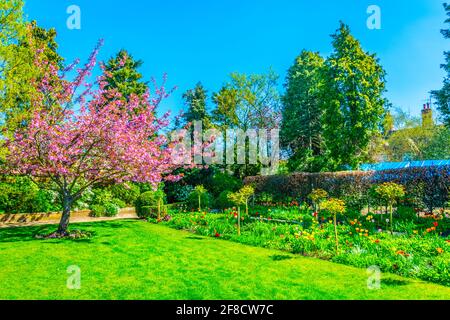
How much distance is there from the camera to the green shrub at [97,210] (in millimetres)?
17125

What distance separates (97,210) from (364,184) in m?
14.0

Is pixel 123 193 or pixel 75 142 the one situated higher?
pixel 75 142

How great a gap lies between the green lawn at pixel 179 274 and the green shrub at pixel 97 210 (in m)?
7.35

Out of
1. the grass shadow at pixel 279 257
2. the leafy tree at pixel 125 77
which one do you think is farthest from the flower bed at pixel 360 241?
the leafy tree at pixel 125 77

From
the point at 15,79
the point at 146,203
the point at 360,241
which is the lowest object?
the point at 360,241

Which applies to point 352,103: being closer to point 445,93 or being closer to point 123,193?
point 445,93

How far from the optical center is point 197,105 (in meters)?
28.8

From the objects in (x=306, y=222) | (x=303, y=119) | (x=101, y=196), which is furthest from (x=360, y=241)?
(x=303, y=119)

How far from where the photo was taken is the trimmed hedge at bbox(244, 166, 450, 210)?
11945mm

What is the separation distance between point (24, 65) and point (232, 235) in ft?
36.7

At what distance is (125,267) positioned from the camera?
6.92m
